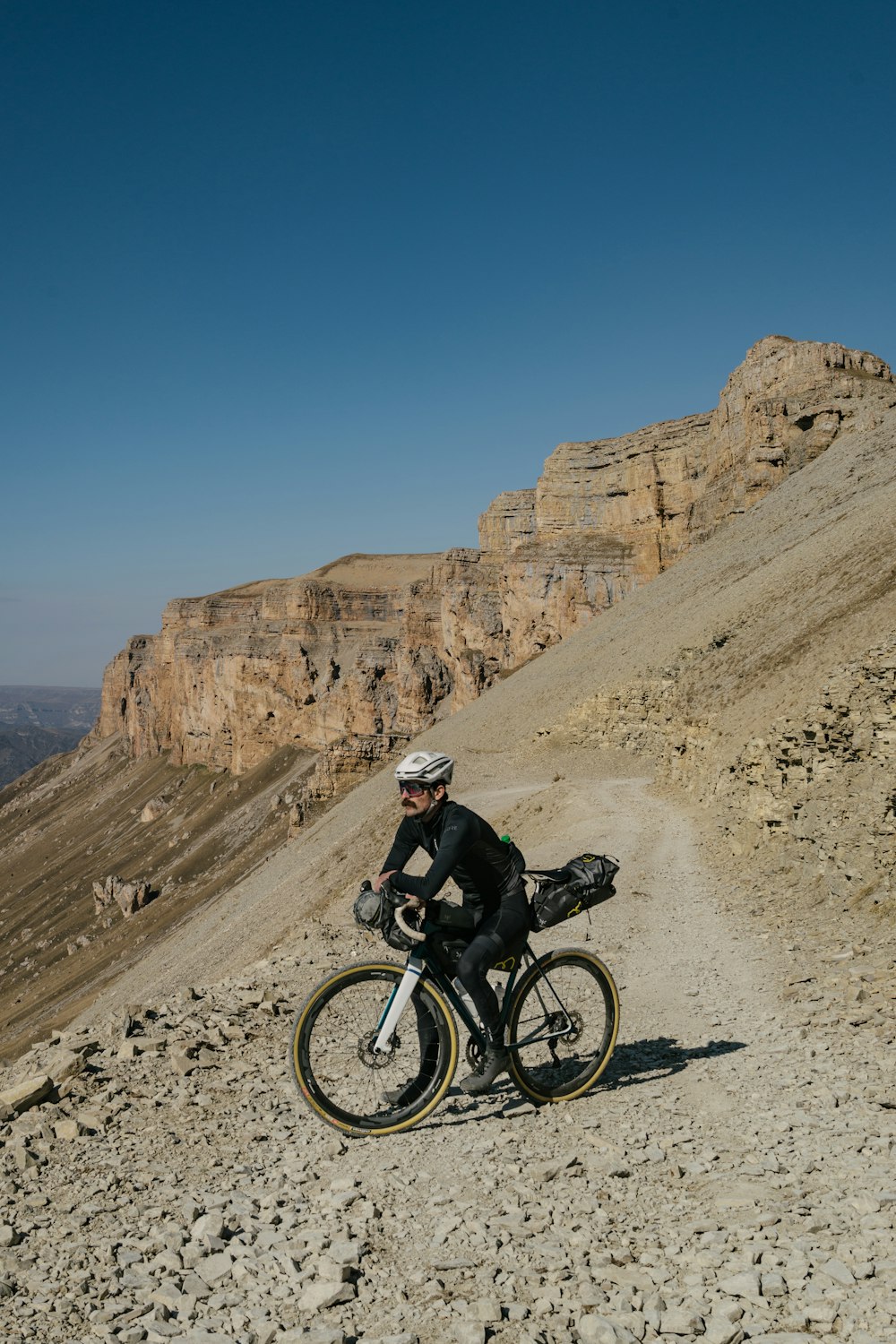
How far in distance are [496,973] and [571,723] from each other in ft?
75.9

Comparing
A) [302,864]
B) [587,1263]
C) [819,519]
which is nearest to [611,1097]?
[587,1263]

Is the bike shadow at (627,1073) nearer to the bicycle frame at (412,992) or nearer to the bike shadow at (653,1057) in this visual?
the bike shadow at (653,1057)

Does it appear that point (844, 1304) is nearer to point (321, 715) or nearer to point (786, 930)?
point (786, 930)

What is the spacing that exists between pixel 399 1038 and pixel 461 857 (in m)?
1.24

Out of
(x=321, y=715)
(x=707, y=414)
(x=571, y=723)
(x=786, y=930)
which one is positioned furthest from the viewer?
(x=321, y=715)

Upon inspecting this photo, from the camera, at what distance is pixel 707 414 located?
68938mm

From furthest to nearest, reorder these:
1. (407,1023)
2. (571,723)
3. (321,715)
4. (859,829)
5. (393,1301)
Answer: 1. (321,715)
2. (571,723)
3. (859,829)
4. (407,1023)
5. (393,1301)

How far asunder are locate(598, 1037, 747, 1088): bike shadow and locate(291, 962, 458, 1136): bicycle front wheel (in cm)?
129

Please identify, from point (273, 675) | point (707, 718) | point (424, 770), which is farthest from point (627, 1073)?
point (273, 675)

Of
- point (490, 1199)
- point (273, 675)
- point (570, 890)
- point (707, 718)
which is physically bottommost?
point (490, 1199)

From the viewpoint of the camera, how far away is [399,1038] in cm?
540

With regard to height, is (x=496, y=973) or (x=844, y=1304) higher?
(x=844, y=1304)

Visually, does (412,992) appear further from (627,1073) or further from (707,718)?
(707,718)

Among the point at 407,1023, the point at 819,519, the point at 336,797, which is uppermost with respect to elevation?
the point at 819,519
